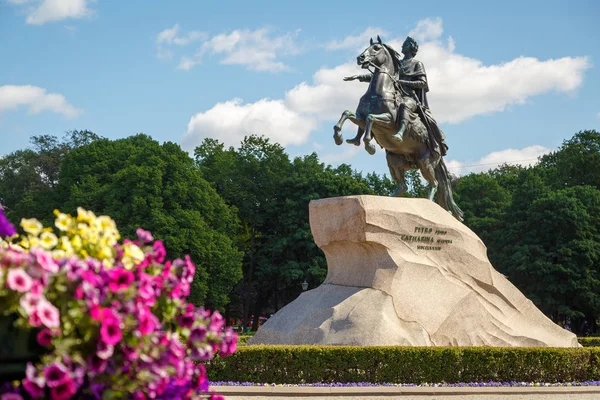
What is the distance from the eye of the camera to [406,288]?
1451 centimetres

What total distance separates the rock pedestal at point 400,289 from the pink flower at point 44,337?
10.8m

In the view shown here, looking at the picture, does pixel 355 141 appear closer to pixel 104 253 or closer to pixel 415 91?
pixel 415 91

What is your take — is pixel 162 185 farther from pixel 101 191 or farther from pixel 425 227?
pixel 425 227

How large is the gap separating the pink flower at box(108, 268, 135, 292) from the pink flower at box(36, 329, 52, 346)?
32cm

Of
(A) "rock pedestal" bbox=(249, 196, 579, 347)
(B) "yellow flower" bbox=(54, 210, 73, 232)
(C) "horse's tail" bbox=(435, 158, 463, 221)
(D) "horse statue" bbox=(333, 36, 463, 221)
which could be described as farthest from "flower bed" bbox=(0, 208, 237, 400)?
(C) "horse's tail" bbox=(435, 158, 463, 221)

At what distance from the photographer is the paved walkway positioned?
1100 centimetres

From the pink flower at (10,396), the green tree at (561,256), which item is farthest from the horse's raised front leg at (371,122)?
the green tree at (561,256)

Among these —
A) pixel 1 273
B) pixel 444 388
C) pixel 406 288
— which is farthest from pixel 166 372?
pixel 406 288

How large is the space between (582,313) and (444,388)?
28.0 m


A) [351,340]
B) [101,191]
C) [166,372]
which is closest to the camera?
[166,372]

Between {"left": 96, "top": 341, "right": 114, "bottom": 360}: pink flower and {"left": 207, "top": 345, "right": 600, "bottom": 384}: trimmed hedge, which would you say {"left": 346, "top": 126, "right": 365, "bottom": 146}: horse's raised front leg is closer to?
{"left": 207, "top": 345, "right": 600, "bottom": 384}: trimmed hedge

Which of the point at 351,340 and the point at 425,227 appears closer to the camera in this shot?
the point at 351,340

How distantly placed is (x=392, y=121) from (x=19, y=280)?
1486cm

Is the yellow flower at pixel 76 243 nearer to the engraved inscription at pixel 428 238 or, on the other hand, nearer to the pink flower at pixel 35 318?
the pink flower at pixel 35 318
